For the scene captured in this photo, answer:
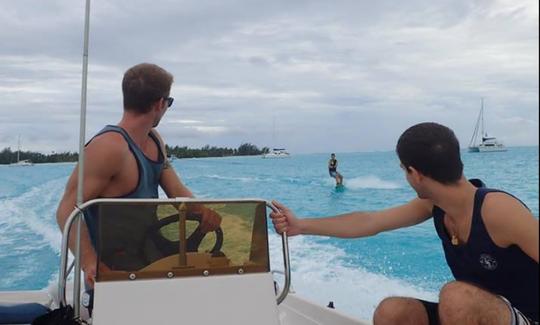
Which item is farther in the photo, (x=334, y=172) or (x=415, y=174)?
(x=334, y=172)

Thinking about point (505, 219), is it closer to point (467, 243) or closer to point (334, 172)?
point (467, 243)

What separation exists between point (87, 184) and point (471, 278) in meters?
1.32

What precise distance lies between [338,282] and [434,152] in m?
6.04

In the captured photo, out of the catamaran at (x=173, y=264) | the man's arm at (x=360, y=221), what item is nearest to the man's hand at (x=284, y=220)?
the man's arm at (x=360, y=221)

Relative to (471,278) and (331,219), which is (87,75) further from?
(471,278)

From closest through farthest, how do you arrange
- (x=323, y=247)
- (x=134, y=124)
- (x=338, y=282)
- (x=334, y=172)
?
(x=134, y=124), (x=338, y=282), (x=323, y=247), (x=334, y=172)

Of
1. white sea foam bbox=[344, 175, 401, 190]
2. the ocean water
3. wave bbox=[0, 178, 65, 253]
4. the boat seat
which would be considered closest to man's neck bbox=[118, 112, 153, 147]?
the boat seat

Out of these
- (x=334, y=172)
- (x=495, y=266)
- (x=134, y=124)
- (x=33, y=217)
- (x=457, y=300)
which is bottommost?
(x=33, y=217)

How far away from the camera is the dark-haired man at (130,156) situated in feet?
6.49

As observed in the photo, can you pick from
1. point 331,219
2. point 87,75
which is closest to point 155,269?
point 87,75

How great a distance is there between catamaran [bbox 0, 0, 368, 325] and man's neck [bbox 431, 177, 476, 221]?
560 mm

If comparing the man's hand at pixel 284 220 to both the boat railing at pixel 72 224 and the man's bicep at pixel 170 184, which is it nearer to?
the boat railing at pixel 72 224

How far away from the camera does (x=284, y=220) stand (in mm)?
2105

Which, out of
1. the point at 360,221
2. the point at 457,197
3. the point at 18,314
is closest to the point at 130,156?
the point at 18,314
